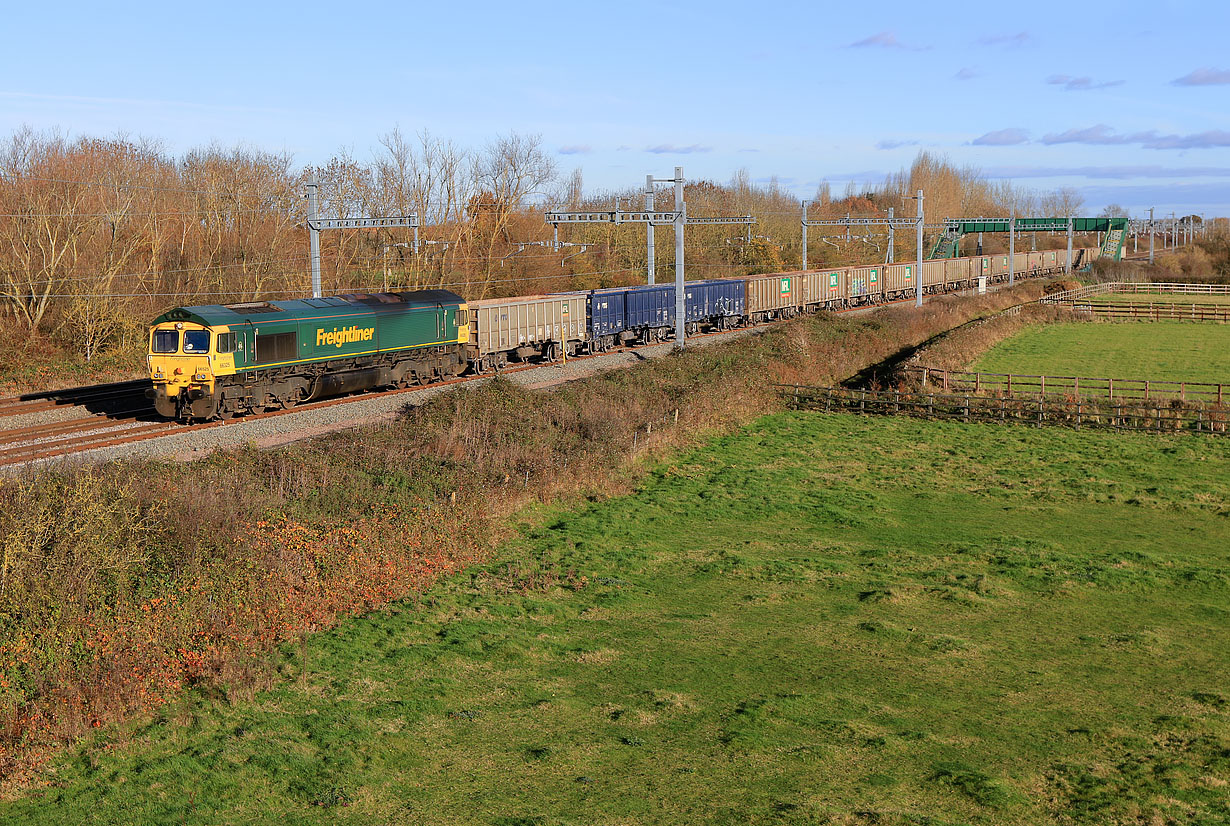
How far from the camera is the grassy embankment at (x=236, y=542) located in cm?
1320

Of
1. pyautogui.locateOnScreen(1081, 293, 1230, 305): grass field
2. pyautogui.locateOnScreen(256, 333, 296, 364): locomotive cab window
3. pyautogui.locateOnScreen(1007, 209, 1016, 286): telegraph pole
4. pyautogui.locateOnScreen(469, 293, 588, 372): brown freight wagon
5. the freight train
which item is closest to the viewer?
the freight train

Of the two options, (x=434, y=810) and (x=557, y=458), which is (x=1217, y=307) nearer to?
(x=557, y=458)

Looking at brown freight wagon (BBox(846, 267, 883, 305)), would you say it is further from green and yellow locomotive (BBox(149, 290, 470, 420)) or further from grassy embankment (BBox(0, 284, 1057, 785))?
grassy embankment (BBox(0, 284, 1057, 785))

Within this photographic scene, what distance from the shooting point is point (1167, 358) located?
51812mm

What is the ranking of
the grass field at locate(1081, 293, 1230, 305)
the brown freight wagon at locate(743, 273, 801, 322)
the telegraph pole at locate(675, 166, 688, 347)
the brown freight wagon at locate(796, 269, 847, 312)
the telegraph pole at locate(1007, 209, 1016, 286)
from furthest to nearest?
the telegraph pole at locate(1007, 209, 1016, 286), the grass field at locate(1081, 293, 1230, 305), the brown freight wagon at locate(796, 269, 847, 312), the brown freight wagon at locate(743, 273, 801, 322), the telegraph pole at locate(675, 166, 688, 347)

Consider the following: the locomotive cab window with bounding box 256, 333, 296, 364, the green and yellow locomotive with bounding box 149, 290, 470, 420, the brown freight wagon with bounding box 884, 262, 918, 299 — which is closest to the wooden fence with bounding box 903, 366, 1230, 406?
the green and yellow locomotive with bounding box 149, 290, 470, 420

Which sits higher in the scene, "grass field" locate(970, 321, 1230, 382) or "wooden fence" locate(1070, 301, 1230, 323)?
"wooden fence" locate(1070, 301, 1230, 323)

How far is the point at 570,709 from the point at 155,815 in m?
5.39

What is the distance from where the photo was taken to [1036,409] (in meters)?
36.0

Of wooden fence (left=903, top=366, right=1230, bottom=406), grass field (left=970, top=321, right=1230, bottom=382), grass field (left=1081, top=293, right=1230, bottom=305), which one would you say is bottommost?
wooden fence (left=903, top=366, right=1230, bottom=406)

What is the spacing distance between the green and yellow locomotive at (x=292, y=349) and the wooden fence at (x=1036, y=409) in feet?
47.8

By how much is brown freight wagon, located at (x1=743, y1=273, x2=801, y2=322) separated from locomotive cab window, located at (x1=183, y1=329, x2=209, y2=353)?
1538 inches

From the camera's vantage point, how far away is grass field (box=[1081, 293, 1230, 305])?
85375mm

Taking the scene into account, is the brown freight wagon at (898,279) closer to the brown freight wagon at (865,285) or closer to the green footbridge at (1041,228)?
the brown freight wagon at (865,285)
